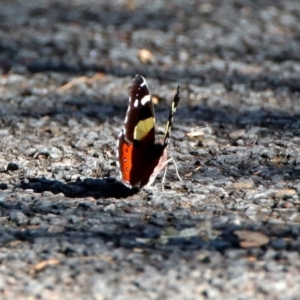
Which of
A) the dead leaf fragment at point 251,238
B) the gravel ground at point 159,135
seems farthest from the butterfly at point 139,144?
the dead leaf fragment at point 251,238

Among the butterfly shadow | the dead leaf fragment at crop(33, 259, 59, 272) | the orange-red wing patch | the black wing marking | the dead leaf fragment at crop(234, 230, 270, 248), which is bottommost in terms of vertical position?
the dead leaf fragment at crop(33, 259, 59, 272)

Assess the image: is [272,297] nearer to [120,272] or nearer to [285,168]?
[120,272]

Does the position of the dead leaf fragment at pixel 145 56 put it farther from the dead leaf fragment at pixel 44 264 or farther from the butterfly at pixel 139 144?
the dead leaf fragment at pixel 44 264

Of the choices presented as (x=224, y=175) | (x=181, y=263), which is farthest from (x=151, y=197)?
(x=181, y=263)

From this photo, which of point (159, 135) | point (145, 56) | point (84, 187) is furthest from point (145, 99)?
point (145, 56)

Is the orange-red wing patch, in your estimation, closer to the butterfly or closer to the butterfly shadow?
the butterfly

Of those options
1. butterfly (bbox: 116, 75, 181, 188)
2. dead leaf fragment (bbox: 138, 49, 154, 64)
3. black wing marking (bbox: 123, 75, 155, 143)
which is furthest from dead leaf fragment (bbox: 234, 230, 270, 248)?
dead leaf fragment (bbox: 138, 49, 154, 64)
